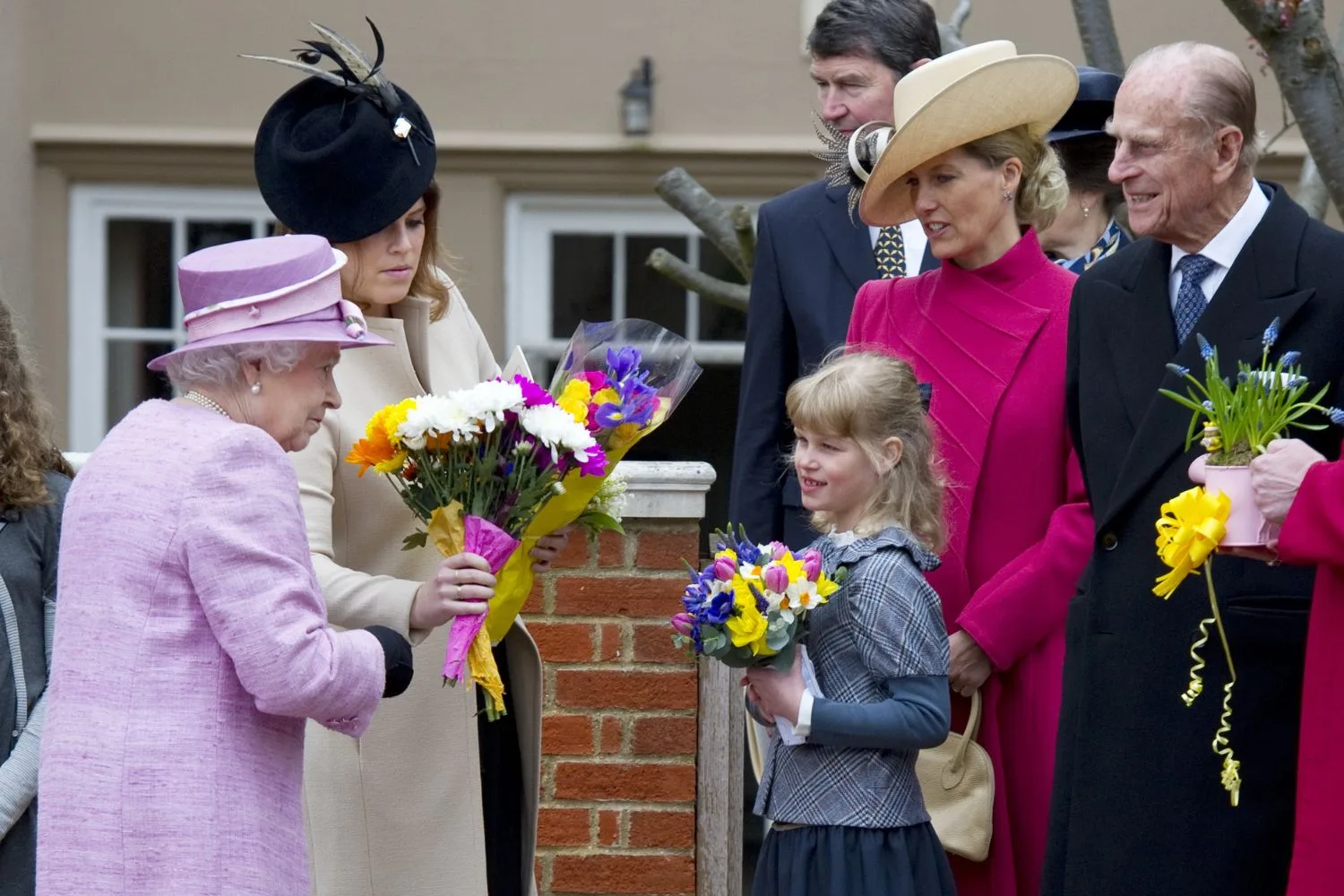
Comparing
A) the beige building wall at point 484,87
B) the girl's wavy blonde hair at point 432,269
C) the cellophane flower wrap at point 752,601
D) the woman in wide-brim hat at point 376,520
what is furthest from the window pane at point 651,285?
the cellophane flower wrap at point 752,601

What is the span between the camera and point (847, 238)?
438cm

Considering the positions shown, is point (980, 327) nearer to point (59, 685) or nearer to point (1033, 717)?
point (1033, 717)

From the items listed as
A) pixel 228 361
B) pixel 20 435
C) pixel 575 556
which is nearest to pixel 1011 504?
pixel 575 556

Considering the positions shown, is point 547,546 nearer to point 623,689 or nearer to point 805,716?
point 805,716

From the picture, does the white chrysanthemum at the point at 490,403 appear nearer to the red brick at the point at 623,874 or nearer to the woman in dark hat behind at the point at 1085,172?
the woman in dark hat behind at the point at 1085,172

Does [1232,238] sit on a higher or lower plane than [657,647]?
higher

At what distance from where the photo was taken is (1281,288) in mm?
3295

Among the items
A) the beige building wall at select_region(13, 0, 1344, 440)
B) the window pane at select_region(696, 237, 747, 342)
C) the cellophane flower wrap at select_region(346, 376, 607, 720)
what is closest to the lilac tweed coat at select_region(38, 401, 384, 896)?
the cellophane flower wrap at select_region(346, 376, 607, 720)

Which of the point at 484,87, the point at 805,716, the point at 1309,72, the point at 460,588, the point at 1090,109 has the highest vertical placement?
the point at 484,87

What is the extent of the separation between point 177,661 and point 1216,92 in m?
2.04

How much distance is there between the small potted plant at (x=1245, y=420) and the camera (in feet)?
9.87

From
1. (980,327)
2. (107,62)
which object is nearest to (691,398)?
(107,62)

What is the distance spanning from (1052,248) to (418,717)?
1.99m

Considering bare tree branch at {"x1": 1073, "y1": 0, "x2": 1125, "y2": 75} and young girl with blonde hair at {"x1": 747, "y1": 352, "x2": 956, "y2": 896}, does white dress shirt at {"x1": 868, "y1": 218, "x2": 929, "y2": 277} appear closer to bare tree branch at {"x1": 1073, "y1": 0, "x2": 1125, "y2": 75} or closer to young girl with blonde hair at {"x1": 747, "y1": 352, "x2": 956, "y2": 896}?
young girl with blonde hair at {"x1": 747, "y1": 352, "x2": 956, "y2": 896}
